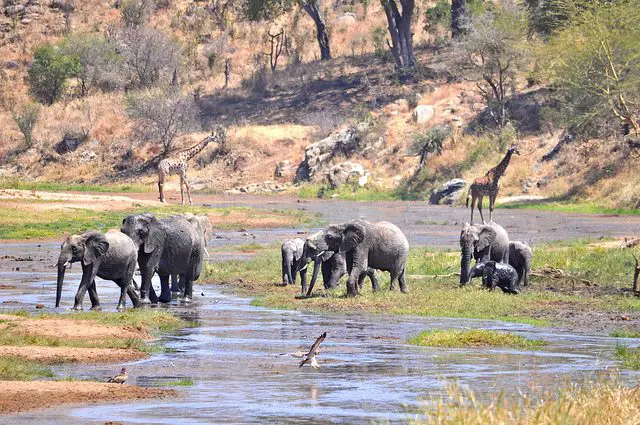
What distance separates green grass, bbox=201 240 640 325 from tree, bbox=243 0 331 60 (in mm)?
53355

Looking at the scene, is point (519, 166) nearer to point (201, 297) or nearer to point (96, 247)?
point (201, 297)

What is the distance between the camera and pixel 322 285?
2705 centimetres

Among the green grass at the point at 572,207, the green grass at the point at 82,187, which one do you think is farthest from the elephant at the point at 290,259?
the green grass at the point at 82,187

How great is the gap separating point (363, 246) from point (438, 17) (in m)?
68.2

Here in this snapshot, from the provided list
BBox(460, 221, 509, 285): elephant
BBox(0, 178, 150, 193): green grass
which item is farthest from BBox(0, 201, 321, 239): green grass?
BBox(0, 178, 150, 193): green grass

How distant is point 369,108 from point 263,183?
1074 centimetres

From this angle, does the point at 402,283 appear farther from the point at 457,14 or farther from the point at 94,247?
the point at 457,14

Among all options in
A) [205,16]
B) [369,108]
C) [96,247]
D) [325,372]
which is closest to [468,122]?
[369,108]

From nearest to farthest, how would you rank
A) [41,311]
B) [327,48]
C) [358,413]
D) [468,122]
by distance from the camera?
[358,413], [41,311], [468,122], [327,48]

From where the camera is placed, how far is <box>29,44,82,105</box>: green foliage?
92.4 meters

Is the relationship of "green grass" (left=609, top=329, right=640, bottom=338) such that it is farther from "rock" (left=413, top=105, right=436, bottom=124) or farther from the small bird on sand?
"rock" (left=413, top=105, right=436, bottom=124)

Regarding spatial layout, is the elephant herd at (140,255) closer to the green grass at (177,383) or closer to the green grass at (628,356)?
the green grass at (177,383)

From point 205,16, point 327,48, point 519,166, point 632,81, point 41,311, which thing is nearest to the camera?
point 41,311

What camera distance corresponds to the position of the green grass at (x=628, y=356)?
1608 centimetres
